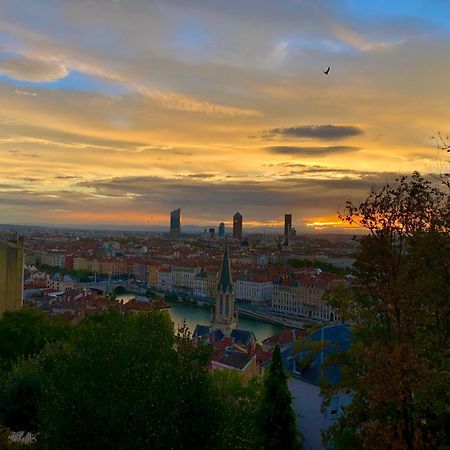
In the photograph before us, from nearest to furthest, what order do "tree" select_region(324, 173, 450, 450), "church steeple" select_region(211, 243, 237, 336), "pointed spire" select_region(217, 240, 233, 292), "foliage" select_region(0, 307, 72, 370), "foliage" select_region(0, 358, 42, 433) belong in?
"tree" select_region(324, 173, 450, 450) → "foliage" select_region(0, 358, 42, 433) → "foliage" select_region(0, 307, 72, 370) → "church steeple" select_region(211, 243, 237, 336) → "pointed spire" select_region(217, 240, 233, 292)

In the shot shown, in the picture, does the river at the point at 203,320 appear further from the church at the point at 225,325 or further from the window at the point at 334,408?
the window at the point at 334,408

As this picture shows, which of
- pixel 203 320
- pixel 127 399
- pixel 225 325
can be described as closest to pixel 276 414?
pixel 127 399

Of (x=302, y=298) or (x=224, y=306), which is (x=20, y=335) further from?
(x=302, y=298)

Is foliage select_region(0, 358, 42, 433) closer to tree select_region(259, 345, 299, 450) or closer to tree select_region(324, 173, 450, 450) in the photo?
tree select_region(259, 345, 299, 450)

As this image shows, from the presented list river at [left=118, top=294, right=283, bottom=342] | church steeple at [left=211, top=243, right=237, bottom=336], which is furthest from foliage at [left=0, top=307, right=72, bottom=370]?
river at [left=118, top=294, right=283, bottom=342]

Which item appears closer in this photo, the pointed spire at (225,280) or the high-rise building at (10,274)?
the high-rise building at (10,274)

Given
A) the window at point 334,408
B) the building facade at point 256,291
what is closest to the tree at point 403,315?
the window at point 334,408

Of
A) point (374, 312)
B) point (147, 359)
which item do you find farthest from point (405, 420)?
point (147, 359)
